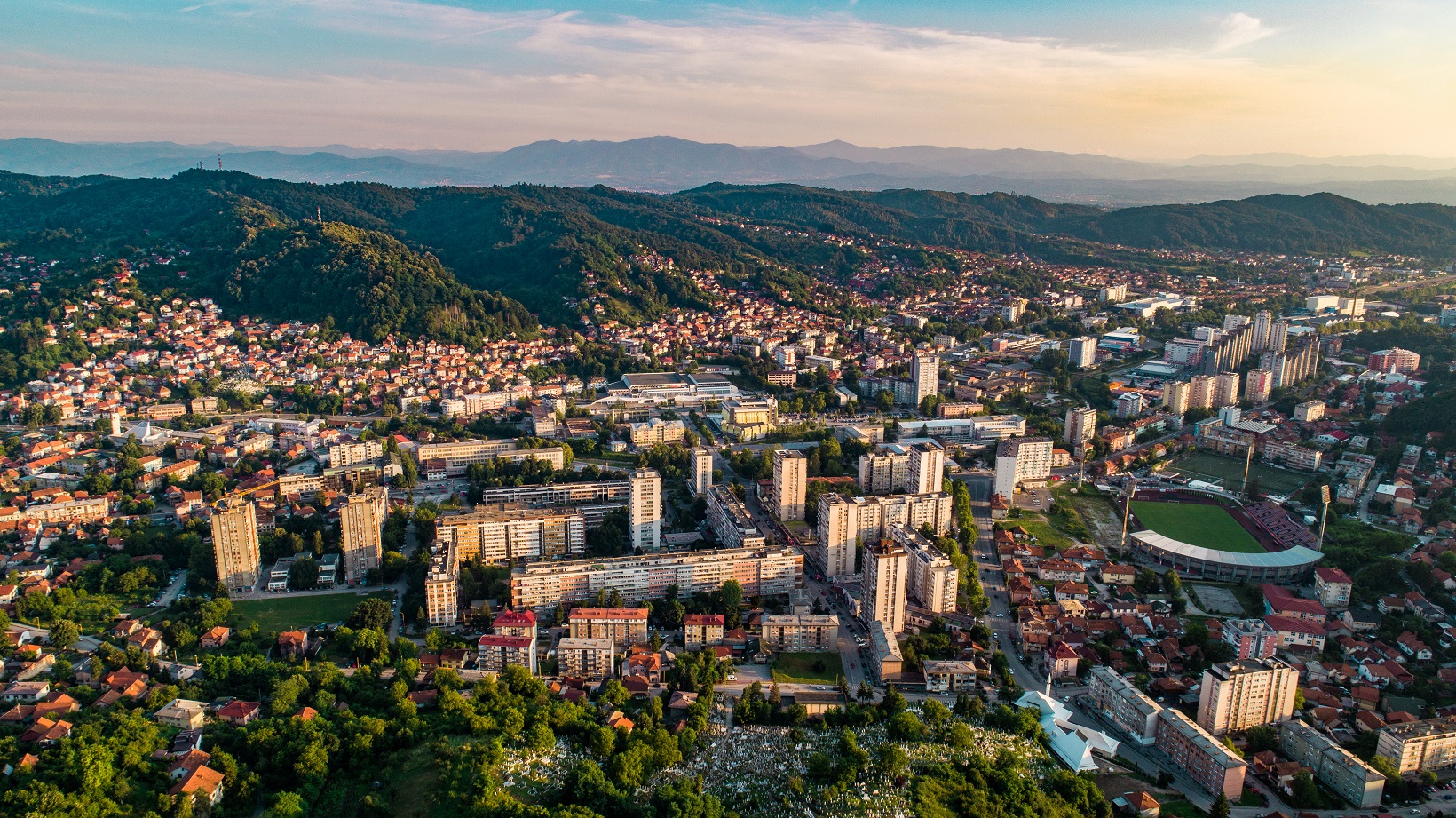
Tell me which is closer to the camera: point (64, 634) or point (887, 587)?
point (64, 634)

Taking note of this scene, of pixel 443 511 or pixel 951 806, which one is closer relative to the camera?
pixel 951 806

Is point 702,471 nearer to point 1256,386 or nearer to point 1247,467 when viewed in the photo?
point 1247,467

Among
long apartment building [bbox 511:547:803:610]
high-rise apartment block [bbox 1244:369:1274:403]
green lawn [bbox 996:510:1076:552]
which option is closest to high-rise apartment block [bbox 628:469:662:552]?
long apartment building [bbox 511:547:803:610]

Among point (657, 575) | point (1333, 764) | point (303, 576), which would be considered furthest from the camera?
point (303, 576)

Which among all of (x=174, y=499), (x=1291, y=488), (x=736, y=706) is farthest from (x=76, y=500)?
(x=1291, y=488)

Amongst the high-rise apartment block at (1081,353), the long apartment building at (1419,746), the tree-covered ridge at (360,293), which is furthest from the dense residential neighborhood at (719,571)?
the tree-covered ridge at (360,293)

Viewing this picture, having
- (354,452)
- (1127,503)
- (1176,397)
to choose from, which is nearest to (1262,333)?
(1176,397)

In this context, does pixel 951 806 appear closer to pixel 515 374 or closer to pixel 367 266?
pixel 515 374
